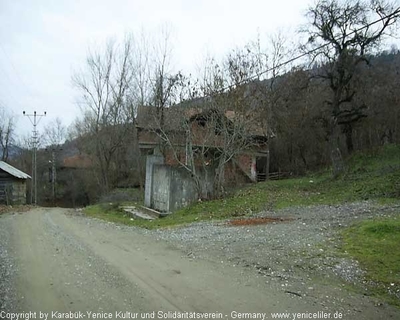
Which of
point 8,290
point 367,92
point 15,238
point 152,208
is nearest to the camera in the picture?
point 8,290

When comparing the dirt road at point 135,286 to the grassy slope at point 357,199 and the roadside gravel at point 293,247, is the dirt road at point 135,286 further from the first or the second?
the grassy slope at point 357,199

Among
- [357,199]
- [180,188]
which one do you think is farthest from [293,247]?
[180,188]

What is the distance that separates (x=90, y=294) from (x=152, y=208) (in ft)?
47.9

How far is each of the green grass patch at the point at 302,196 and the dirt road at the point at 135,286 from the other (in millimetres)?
6211

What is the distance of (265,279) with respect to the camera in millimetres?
5988

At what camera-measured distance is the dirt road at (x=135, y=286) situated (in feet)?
15.4

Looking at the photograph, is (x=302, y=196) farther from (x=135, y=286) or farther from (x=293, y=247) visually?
(x=135, y=286)

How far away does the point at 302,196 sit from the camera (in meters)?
18.4

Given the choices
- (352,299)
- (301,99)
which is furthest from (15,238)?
(301,99)

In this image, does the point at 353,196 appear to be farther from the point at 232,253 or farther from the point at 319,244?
the point at 232,253

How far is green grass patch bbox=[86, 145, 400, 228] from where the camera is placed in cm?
1520

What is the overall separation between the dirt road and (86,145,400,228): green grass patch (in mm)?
6211

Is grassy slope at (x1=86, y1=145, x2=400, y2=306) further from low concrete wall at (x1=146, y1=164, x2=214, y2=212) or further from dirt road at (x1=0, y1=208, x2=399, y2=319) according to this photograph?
dirt road at (x1=0, y1=208, x2=399, y2=319)

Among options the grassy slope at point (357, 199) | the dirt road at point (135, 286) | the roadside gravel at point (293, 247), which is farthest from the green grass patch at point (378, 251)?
the dirt road at point (135, 286)
